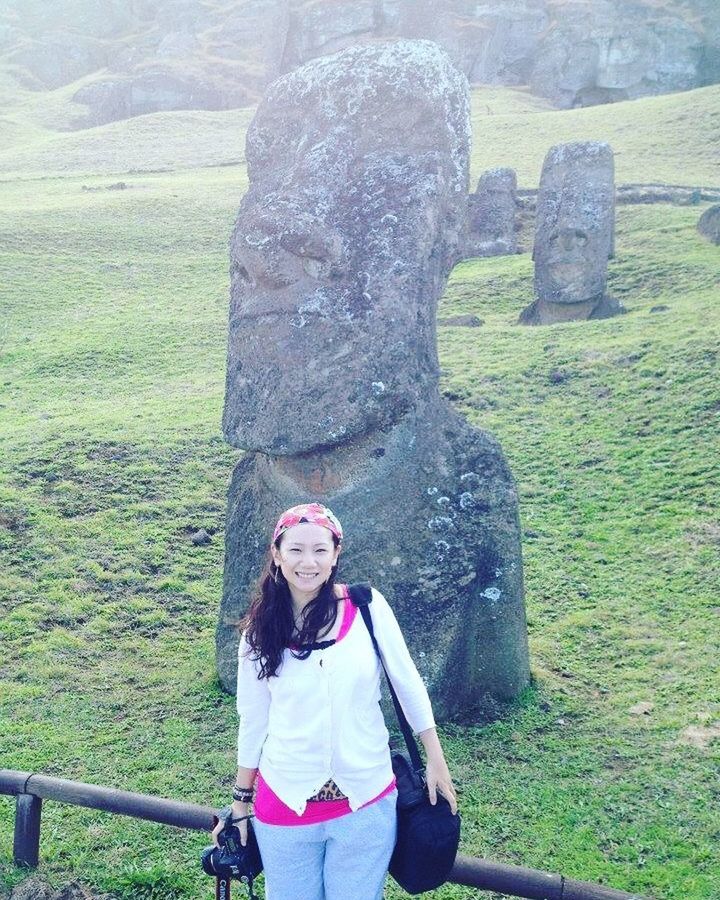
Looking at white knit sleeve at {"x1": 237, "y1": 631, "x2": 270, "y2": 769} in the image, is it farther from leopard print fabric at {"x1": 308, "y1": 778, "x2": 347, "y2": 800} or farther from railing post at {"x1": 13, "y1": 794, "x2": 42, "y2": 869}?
railing post at {"x1": 13, "y1": 794, "x2": 42, "y2": 869}

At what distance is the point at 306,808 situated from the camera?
10.7 ft

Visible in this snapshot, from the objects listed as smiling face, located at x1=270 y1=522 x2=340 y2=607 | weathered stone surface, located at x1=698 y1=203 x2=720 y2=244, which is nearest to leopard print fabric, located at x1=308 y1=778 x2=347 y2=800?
smiling face, located at x1=270 y1=522 x2=340 y2=607

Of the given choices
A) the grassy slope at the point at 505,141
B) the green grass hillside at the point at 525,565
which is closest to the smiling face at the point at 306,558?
the green grass hillside at the point at 525,565

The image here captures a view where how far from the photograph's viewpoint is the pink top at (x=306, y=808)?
3.27 meters

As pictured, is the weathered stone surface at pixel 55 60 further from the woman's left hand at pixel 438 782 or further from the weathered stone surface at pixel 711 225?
the woman's left hand at pixel 438 782

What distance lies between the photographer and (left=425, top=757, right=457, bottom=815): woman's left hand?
11.0ft

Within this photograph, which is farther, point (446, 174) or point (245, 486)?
point (245, 486)

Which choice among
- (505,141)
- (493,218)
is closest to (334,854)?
(493,218)

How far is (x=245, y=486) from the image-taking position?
648 centimetres

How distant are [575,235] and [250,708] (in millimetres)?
14729

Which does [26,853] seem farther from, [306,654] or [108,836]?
[306,654]

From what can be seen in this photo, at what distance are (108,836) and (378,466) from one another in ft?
8.04

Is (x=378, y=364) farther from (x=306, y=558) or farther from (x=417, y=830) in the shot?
(x=417, y=830)

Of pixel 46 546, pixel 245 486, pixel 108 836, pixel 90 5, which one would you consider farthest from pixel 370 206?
pixel 90 5
